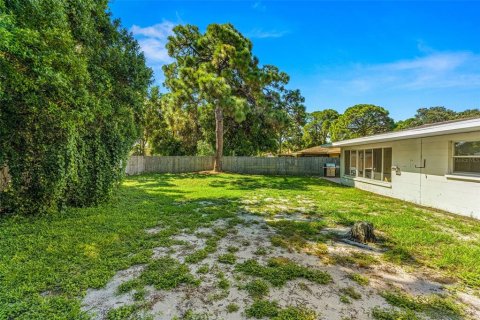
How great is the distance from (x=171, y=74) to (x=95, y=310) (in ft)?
52.8

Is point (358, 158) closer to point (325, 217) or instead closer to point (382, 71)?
point (382, 71)

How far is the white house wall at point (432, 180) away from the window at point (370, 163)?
41cm

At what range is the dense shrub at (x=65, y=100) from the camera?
3701mm

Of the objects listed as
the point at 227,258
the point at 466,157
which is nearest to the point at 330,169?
the point at 466,157

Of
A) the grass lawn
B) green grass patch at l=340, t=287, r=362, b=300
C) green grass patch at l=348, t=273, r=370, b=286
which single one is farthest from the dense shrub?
green grass patch at l=348, t=273, r=370, b=286

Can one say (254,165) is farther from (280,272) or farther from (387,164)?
(280,272)

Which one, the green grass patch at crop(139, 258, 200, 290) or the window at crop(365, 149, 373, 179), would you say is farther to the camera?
the window at crop(365, 149, 373, 179)

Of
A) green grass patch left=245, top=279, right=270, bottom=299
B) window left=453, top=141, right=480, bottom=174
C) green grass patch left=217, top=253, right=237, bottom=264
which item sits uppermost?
window left=453, top=141, right=480, bottom=174

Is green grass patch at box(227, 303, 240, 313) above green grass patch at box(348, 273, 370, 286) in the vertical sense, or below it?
below

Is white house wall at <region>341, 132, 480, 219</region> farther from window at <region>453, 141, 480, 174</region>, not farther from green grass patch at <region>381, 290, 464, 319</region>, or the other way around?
green grass patch at <region>381, 290, 464, 319</region>

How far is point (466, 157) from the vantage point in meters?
6.07

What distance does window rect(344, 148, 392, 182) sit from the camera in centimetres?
909

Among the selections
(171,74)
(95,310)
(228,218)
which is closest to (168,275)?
(95,310)

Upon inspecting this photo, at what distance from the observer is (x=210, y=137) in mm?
19188
